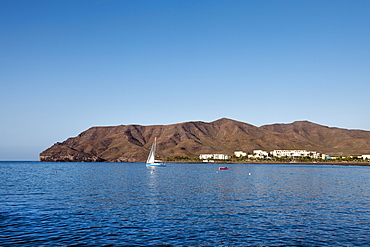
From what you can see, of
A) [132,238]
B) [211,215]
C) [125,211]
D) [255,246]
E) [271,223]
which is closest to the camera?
[255,246]

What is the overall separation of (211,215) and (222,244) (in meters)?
13.5

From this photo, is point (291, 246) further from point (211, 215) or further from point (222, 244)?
point (211, 215)

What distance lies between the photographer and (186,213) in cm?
4231

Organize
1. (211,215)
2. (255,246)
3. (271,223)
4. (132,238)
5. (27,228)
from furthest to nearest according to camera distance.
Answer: (211,215), (271,223), (27,228), (132,238), (255,246)

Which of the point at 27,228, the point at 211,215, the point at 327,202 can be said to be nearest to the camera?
the point at 27,228

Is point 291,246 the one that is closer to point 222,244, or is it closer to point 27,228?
point 222,244

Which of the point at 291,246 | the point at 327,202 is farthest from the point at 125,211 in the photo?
the point at 327,202

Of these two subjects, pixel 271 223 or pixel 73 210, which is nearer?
pixel 271 223

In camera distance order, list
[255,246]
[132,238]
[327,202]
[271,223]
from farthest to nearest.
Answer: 1. [327,202]
2. [271,223]
3. [132,238]
4. [255,246]

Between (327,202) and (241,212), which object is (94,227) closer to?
(241,212)

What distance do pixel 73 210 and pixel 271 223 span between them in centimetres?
2611

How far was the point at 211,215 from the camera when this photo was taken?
4106 cm

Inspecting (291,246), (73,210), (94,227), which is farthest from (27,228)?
(291,246)

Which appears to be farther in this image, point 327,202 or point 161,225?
point 327,202
